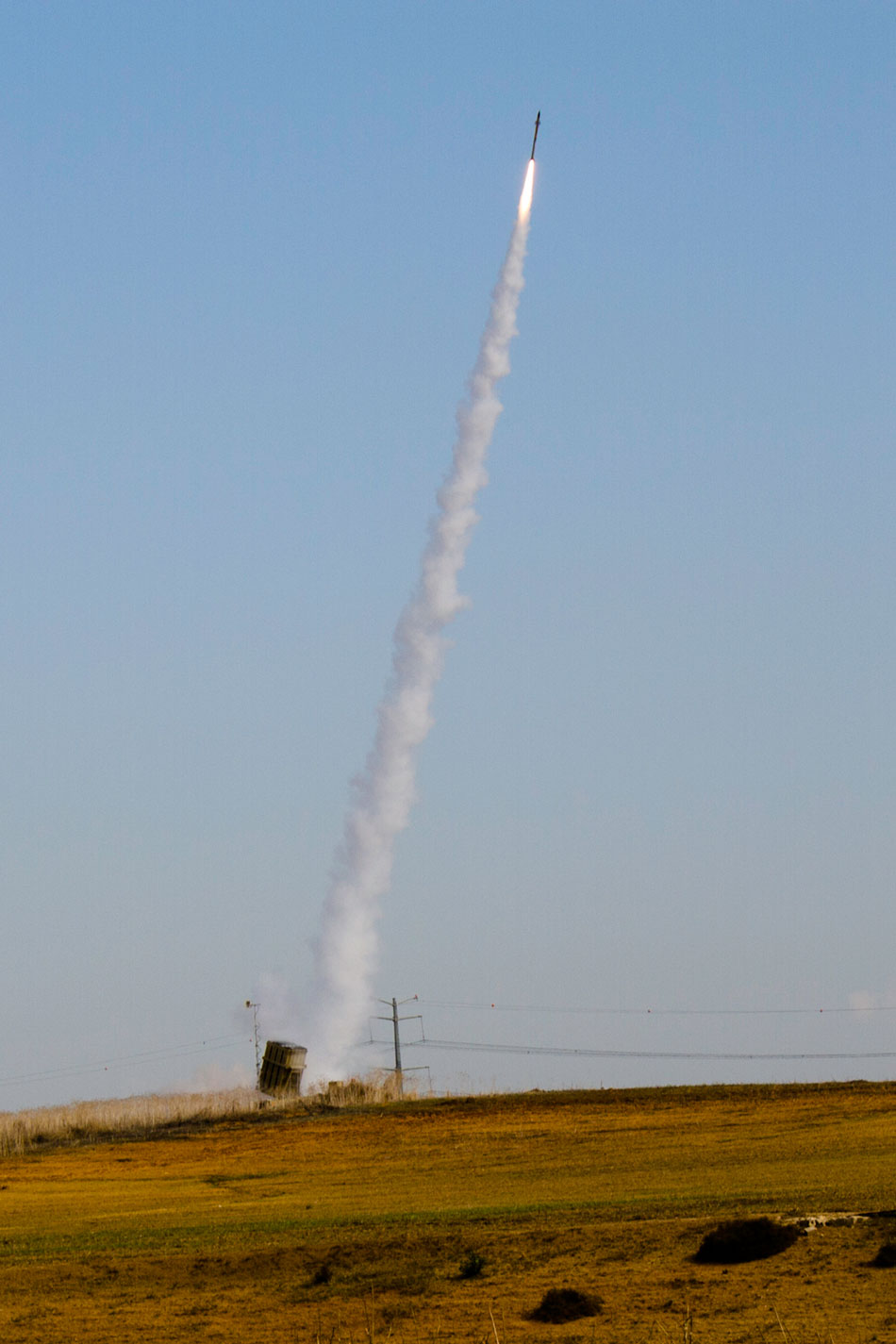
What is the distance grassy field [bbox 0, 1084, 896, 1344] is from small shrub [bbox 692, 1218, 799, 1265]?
0.15m

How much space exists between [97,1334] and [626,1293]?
5.24 meters

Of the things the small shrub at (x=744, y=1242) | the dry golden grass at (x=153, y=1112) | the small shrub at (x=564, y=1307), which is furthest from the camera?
the dry golden grass at (x=153, y=1112)

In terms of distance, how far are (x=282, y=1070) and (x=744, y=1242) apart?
3510cm

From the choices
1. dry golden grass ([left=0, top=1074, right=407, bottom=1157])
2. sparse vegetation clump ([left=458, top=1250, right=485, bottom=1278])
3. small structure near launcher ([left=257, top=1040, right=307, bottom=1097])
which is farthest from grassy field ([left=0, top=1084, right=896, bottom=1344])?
small structure near launcher ([left=257, top=1040, right=307, bottom=1097])

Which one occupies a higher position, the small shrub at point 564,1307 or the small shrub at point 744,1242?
the small shrub at point 744,1242

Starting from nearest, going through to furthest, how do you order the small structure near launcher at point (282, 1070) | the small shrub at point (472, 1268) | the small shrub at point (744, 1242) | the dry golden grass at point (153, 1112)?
the small shrub at point (744, 1242) → the small shrub at point (472, 1268) → the dry golden grass at point (153, 1112) → the small structure near launcher at point (282, 1070)

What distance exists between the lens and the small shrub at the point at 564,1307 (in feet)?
49.9

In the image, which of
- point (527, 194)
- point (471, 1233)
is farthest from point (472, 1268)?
point (527, 194)

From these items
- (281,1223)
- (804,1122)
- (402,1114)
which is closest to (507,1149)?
(804,1122)

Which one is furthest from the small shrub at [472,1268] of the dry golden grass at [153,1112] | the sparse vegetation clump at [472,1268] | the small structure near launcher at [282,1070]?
the small structure near launcher at [282,1070]

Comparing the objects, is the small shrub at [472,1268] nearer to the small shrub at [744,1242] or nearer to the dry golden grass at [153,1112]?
the small shrub at [744,1242]

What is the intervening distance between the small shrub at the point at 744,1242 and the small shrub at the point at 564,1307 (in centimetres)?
155

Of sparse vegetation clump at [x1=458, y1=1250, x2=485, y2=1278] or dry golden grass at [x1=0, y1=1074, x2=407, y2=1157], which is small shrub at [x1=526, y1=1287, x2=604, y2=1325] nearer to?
sparse vegetation clump at [x1=458, y1=1250, x2=485, y2=1278]

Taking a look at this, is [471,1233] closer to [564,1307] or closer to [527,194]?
[564,1307]
